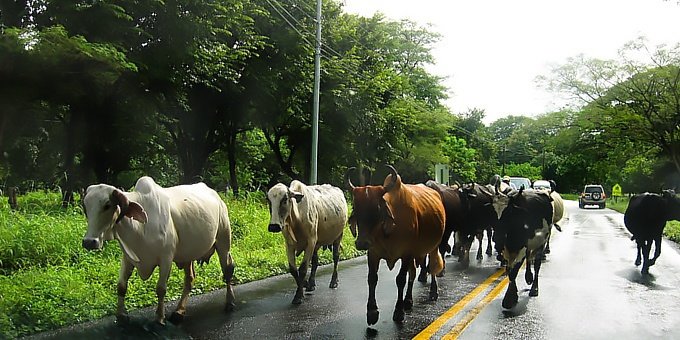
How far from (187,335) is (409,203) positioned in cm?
313

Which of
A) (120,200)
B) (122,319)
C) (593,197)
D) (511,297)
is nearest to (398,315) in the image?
(511,297)

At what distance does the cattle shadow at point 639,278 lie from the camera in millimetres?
10953

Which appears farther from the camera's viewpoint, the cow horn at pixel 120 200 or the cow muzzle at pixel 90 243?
the cow horn at pixel 120 200

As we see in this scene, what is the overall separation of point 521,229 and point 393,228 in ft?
8.69

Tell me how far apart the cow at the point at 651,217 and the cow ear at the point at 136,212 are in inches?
401

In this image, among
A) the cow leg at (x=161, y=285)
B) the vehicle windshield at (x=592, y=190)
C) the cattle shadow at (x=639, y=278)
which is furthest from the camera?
the vehicle windshield at (x=592, y=190)

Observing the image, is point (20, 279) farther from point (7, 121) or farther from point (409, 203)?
point (7, 121)

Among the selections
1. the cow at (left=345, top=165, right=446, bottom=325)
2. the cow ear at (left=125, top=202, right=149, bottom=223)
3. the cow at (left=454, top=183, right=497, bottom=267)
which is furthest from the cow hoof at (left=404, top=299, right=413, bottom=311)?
the cow at (left=454, top=183, right=497, bottom=267)

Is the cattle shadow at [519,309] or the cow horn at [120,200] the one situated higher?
the cow horn at [120,200]

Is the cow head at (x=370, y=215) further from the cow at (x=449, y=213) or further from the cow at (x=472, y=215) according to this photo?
the cow at (x=472, y=215)

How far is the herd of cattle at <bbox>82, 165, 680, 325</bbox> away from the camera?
709 cm

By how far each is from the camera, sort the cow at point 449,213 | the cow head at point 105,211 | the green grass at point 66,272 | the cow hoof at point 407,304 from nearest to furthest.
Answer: the cow head at point 105,211 → the green grass at point 66,272 → the cow hoof at point 407,304 → the cow at point 449,213

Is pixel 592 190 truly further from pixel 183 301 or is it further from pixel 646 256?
pixel 183 301

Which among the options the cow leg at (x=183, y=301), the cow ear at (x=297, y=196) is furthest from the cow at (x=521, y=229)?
the cow leg at (x=183, y=301)
